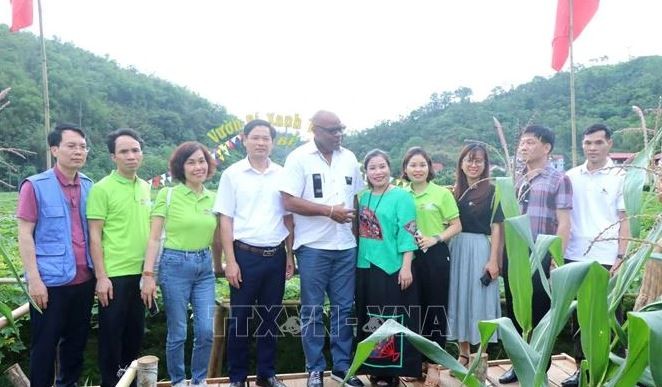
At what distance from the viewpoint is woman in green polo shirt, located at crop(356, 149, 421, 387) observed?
253 cm

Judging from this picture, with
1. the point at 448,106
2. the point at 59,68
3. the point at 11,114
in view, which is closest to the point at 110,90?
the point at 59,68

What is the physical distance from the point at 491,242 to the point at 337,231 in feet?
2.62

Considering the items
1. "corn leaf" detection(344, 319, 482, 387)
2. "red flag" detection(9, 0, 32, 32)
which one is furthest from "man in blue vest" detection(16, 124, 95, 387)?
"corn leaf" detection(344, 319, 482, 387)

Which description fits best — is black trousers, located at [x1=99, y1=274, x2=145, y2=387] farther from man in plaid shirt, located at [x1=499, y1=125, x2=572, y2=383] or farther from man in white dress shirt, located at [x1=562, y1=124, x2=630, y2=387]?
man in white dress shirt, located at [x1=562, y1=124, x2=630, y2=387]

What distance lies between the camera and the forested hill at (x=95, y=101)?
50.2ft

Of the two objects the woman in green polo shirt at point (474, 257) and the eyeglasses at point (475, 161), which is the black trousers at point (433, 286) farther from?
the eyeglasses at point (475, 161)

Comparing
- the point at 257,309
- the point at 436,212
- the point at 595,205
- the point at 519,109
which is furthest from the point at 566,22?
the point at 519,109

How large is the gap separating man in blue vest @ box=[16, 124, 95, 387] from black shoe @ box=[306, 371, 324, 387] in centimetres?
105

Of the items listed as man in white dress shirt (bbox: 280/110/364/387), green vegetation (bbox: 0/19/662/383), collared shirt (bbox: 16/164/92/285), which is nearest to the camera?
collared shirt (bbox: 16/164/92/285)

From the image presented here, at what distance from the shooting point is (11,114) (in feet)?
49.2

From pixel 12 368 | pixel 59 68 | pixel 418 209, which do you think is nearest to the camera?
pixel 12 368

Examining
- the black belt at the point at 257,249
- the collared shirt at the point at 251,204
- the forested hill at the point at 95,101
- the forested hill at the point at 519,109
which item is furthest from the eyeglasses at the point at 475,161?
the forested hill at the point at 95,101

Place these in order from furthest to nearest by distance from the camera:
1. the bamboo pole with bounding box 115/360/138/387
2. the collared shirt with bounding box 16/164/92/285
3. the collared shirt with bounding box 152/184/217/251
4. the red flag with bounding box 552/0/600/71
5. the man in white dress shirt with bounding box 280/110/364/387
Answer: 1. the red flag with bounding box 552/0/600/71
2. the man in white dress shirt with bounding box 280/110/364/387
3. the collared shirt with bounding box 152/184/217/251
4. the collared shirt with bounding box 16/164/92/285
5. the bamboo pole with bounding box 115/360/138/387

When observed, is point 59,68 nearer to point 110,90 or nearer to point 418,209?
point 110,90
